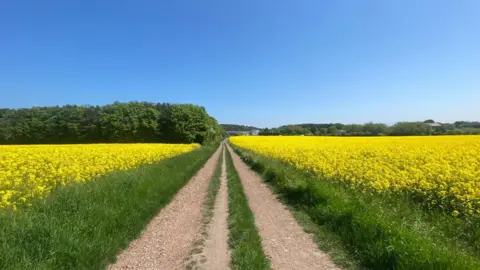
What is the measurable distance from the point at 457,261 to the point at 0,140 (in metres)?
92.5

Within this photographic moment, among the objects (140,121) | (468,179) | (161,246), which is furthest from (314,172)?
(140,121)

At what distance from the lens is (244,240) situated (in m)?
6.76

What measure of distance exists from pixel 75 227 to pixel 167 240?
2118 mm

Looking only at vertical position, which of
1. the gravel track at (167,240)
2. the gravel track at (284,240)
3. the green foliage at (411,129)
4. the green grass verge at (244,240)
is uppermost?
the green foliage at (411,129)

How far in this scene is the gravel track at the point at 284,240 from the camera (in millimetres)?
5727

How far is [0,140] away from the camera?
239ft

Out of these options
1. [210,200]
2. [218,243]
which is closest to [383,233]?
[218,243]

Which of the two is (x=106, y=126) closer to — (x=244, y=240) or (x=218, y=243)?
(x=218, y=243)

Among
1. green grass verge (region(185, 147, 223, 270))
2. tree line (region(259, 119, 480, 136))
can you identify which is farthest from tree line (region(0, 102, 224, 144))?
green grass verge (region(185, 147, 223, 270))

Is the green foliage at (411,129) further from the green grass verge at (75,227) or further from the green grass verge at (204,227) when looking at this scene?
the green grass verge at (75,227)

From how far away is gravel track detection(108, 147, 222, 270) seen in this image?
584cm

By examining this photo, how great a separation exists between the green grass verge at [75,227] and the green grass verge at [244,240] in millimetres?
2435

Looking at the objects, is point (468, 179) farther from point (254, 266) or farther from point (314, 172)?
point (254, 266)

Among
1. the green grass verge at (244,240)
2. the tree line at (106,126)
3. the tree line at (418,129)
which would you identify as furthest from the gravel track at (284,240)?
the tree line at (418,129)
